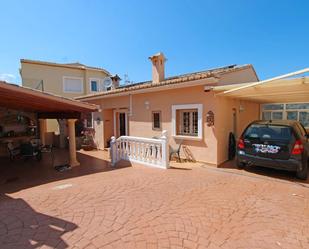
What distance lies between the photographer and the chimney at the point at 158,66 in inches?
402

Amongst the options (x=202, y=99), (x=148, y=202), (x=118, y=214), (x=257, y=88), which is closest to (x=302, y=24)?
(x=257, y=88)

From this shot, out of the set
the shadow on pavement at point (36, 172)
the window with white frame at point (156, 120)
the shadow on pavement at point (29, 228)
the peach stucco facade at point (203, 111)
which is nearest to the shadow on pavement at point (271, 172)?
the peach stucco facade at point (203, 111)

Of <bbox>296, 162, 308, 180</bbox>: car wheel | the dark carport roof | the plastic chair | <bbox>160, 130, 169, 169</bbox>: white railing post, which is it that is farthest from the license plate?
the plastic chair

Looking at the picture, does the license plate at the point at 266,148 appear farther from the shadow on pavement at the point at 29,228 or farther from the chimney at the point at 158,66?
the chimney at the point at 158,66

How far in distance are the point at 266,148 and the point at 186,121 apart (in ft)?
11.0

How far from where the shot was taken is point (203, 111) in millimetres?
7320

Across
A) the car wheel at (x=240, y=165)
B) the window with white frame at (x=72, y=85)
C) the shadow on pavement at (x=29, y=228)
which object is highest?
the window with white frame at (x=72, y=85)

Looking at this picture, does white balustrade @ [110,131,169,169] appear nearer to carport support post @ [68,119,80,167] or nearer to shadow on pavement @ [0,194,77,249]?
carport support post @ [68,119,80,167]

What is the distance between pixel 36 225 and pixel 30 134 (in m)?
11.6

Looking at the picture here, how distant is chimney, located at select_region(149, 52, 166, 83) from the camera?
10.2m

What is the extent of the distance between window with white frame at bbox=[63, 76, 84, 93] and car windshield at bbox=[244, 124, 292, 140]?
18.9 m

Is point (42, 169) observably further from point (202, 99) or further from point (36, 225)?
point (202, 99)

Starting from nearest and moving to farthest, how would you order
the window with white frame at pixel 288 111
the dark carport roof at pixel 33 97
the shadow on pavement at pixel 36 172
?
1. the dark carport roof at pixel 33 97
2. the shadow on pavement at pixel 36 172
3. the window with white frame at pixel 288 111

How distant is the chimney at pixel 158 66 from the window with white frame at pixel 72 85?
13160 mm
